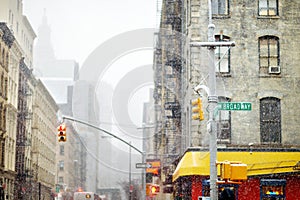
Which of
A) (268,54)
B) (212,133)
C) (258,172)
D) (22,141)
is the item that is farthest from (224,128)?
(22,141)

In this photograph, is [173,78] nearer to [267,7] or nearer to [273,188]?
[267,7]

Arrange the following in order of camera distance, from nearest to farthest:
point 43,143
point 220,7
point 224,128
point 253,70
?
point 224,128
point 253,70
point 220,7
point 43,143

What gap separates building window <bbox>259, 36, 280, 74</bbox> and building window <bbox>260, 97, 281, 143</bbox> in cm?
170

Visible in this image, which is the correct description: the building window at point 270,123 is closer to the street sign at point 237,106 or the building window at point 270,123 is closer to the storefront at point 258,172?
the storefront at point 258,172

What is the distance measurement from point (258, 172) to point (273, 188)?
145 centimetres

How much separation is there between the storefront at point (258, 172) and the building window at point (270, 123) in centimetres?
70

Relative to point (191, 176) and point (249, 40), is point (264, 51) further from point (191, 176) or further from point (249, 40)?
point (191, 176)

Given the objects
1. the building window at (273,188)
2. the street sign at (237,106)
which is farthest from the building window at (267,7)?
the street sign at (237,106)

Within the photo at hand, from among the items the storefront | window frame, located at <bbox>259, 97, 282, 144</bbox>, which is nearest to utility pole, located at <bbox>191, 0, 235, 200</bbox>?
the storefront

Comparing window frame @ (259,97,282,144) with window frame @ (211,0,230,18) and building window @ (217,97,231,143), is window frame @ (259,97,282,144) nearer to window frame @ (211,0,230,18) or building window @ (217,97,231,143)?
building window @ (217,97,231,143)

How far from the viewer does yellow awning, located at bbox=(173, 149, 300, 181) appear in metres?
29.2

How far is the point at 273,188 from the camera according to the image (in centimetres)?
3019

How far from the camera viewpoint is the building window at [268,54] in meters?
30.8

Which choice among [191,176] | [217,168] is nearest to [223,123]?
[191,176]
